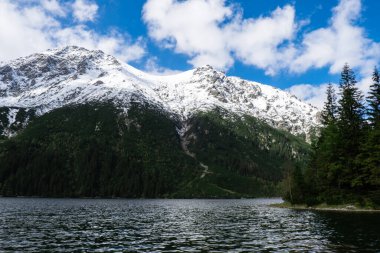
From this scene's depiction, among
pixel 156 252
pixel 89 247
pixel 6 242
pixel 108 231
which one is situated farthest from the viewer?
pixel 108 231

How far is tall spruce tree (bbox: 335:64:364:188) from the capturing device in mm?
106250

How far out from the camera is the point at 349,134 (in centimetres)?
10881

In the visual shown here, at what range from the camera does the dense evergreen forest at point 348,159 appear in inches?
3829

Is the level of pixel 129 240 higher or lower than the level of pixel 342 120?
lower

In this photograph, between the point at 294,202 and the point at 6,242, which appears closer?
the point at 6,242

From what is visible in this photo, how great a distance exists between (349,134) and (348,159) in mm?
7668

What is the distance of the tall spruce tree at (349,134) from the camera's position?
349 ft

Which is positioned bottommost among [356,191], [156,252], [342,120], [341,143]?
[156,252]

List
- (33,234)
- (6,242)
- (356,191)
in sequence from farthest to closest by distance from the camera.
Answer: (356,191)
(33,234)
(6,242)

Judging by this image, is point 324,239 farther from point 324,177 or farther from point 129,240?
point 324,177

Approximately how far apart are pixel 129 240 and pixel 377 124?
73569 millimetres

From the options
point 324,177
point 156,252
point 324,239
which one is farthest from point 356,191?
point 156,252

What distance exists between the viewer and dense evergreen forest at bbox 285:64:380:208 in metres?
97.2

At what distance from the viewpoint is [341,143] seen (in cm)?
10894
